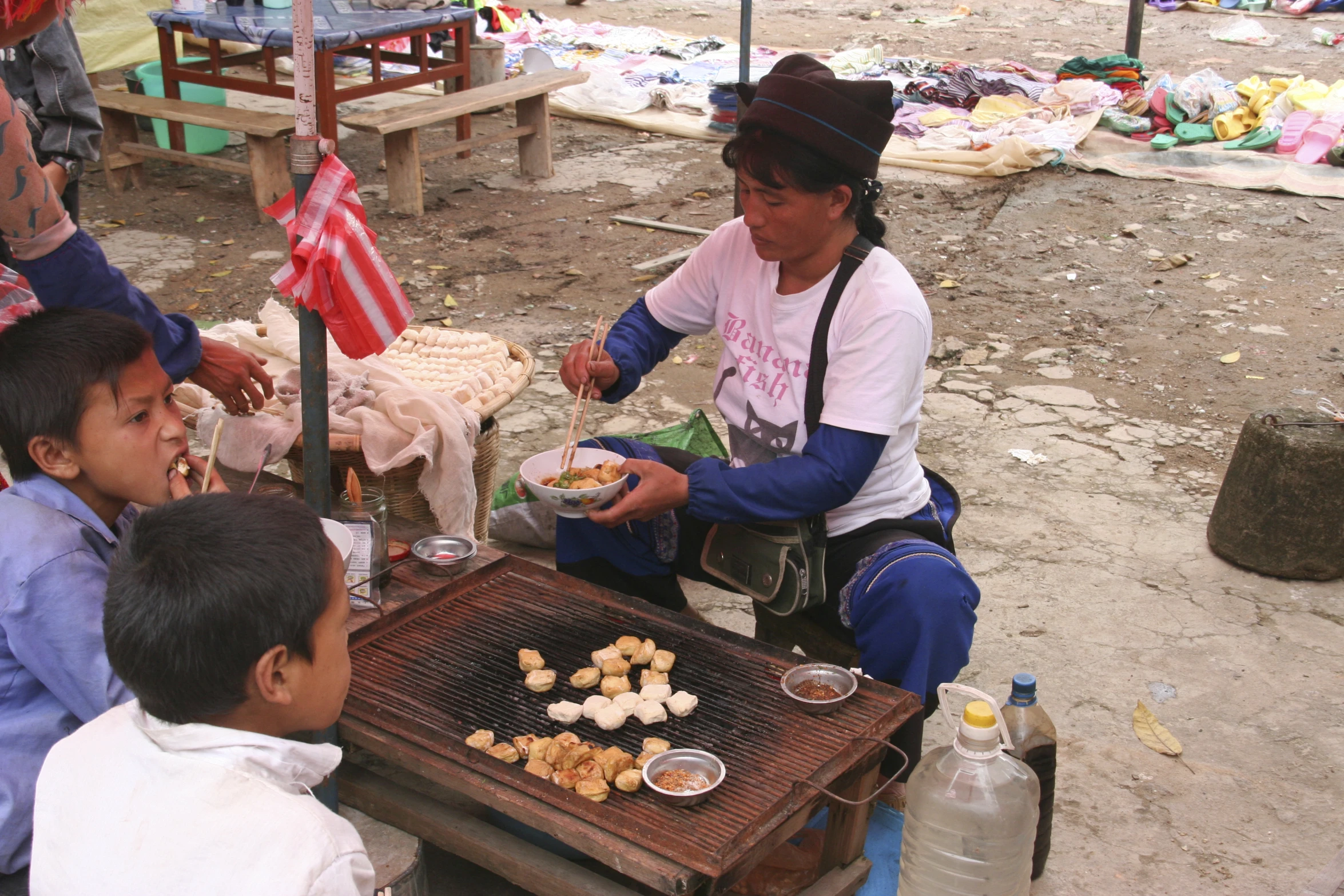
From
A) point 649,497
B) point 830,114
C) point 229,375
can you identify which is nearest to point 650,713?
point 649,497

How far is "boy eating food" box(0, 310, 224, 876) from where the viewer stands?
1.86m

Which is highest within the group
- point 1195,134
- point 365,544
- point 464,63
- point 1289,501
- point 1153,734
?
point 464,63

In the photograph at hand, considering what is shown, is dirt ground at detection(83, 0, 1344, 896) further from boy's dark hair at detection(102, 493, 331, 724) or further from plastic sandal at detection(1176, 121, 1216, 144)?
boy's dark hair at detection(102, 493, 331, 724)

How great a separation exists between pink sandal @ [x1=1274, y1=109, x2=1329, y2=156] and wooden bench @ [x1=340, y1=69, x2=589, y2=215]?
5307 millimetres

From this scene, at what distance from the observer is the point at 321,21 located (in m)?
7.27

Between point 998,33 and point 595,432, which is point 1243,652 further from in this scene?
point 998,33

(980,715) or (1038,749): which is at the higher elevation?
(980,715)

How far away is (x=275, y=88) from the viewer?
7281mm

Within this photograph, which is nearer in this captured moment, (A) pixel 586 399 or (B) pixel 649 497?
(B) pixel 649 497

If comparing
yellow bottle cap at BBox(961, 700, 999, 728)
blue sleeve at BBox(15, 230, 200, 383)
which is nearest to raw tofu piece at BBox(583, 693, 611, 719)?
yellow bottle cap at BBox(961, 700, 999, 728)

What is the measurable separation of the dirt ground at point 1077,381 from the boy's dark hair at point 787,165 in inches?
57.6

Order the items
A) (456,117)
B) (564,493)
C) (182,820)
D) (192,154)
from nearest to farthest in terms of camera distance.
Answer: (182,820) → (564,493) → (192,154) → (456,117)

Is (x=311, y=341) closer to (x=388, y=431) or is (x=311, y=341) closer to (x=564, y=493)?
(x=564, y=493)

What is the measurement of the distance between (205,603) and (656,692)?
1067 mm
